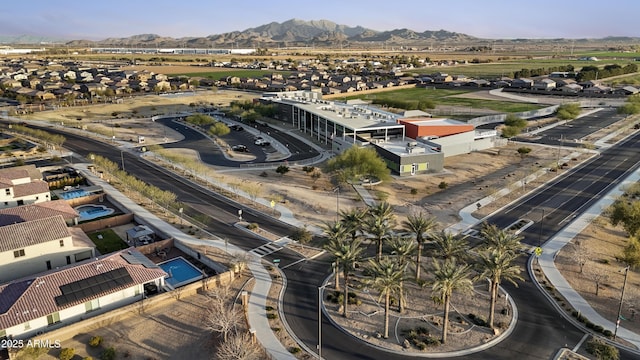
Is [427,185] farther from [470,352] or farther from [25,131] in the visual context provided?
[25,131]

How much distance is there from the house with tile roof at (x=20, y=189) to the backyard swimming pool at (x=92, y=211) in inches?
223

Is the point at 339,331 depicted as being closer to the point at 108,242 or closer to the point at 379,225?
the point at 379,225

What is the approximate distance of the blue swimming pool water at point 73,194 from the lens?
68.8 metres

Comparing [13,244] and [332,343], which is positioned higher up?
[13,244]

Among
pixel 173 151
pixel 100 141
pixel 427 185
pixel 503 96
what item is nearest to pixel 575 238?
pixel 427 185

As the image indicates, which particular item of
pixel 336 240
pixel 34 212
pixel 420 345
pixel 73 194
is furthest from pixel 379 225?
pixel 73 194

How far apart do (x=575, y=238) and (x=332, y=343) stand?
3583 centimetres

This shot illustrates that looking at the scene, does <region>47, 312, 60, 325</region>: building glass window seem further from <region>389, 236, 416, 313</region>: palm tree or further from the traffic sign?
the traffic sign

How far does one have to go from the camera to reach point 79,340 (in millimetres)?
36469

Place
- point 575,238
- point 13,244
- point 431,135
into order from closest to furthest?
1. point 13,244
2. point 575,238
3. point 431,135

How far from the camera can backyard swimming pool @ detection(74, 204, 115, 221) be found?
6228 centimetres

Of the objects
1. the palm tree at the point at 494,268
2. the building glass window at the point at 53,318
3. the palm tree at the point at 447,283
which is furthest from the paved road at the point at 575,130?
the building glass window at the point at 53,318

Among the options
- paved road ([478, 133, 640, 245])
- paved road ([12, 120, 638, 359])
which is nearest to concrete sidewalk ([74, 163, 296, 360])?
paved road ([12, 120, 638, 359])

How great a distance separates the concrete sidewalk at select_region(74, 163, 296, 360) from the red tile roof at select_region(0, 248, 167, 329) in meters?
9.33
